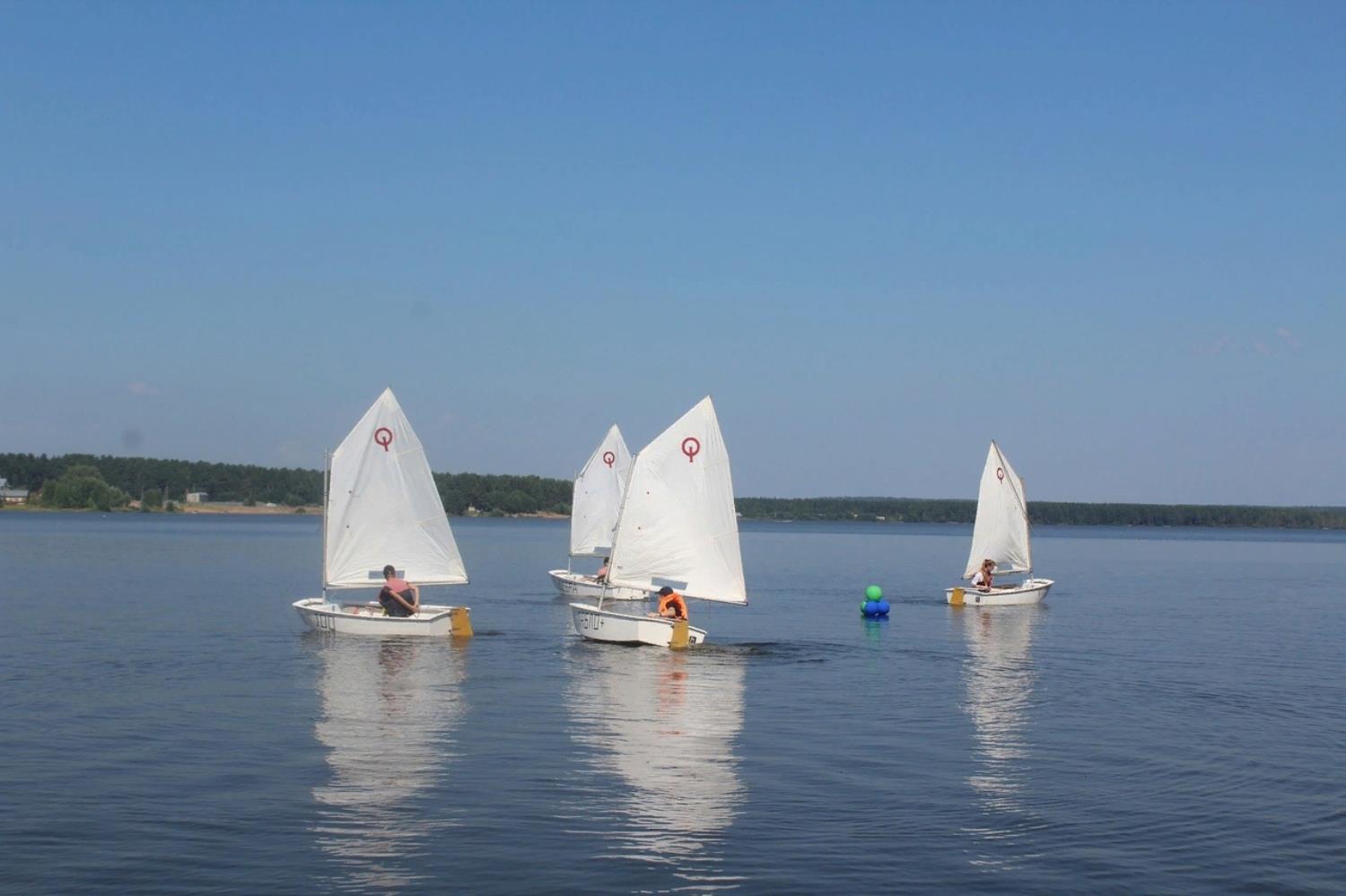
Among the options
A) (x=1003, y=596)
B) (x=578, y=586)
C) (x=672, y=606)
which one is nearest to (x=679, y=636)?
(x=672, y=606)

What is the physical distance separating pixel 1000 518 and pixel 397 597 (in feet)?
96.3

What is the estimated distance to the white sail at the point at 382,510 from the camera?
3803 centimetres

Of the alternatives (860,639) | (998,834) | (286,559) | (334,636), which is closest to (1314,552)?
(286,559)

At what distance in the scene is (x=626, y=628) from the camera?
113 ft

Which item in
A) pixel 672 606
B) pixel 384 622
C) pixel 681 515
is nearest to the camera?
pixel 672 606

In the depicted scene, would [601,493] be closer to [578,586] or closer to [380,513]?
[578,586]

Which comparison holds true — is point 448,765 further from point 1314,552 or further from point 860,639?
point 1314,552

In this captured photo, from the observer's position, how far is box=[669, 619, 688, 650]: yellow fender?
34.2m

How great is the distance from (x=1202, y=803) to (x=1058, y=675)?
14.3m

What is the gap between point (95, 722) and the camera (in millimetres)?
22969

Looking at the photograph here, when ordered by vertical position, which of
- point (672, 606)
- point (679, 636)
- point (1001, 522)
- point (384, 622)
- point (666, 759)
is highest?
point (1001, 522)

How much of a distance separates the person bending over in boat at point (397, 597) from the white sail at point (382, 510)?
2.05 m

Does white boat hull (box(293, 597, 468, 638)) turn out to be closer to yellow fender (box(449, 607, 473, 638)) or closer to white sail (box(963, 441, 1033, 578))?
yellow fender (box(449, 607, 473, 638))

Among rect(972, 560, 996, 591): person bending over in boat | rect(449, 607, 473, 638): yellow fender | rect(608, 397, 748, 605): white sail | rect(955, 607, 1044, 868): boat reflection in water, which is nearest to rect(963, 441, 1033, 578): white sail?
rect(972, 560, 996, 591): person bending over in boat
